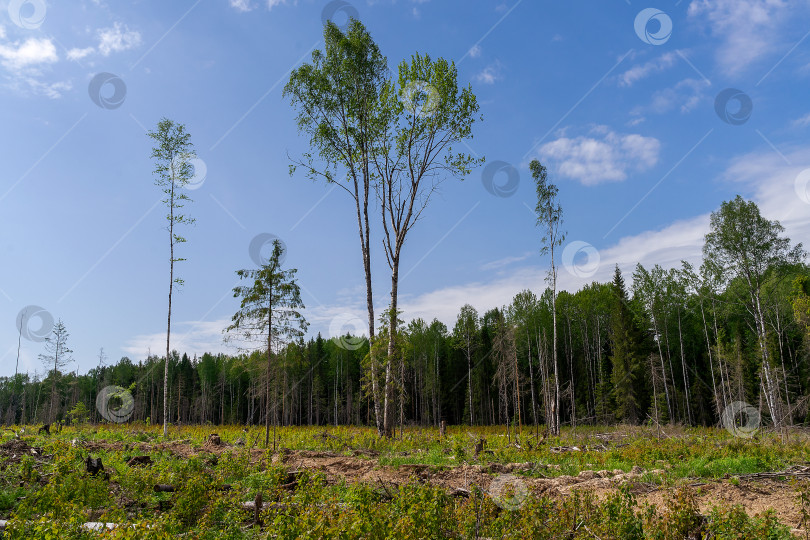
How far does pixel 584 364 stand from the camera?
48281 mm

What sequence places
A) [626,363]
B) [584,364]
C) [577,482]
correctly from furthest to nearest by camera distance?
[584,364] → [626,363] → [577,482]

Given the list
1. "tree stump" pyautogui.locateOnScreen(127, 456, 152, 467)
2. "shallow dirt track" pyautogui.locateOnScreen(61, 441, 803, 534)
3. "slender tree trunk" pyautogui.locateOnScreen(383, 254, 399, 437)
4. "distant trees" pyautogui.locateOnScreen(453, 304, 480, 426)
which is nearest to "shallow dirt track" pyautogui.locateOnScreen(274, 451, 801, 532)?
"shallow dirt track" pyautogui.locateOnScreen(61, 441, 803, 534)

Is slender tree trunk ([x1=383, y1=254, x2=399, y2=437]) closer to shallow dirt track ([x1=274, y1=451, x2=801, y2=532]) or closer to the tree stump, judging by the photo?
shallow dirt track ([x1=274, y1=451, x2=801, y2=532])

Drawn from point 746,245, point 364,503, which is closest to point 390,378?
point 364,503

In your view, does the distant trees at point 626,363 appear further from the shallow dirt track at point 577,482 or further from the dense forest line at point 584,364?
the shallow dirt track at point 577,482

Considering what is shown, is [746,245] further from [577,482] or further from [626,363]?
[577,482]

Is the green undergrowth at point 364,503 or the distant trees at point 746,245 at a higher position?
the distant trees at point 746,245

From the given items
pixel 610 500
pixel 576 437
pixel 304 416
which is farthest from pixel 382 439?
pixel 304 416

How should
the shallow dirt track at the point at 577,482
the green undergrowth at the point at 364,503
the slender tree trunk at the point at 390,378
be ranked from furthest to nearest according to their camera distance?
the slender tree trunk at the point at 390,378
the shallow dirt track at the point at 577,482
the green undergrowth at the point at 364,503

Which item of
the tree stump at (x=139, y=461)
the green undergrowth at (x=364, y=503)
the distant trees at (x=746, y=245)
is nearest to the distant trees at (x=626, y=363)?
the distant trees at (x=746, y=245)

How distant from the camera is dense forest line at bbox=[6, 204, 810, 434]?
93.6 feet

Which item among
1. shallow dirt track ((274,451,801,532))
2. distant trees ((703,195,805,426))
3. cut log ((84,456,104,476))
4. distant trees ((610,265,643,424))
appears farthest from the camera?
distant trees ((610,265,643,424))

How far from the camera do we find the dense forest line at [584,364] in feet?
93.6

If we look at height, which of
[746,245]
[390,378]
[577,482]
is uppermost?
[746,245]
